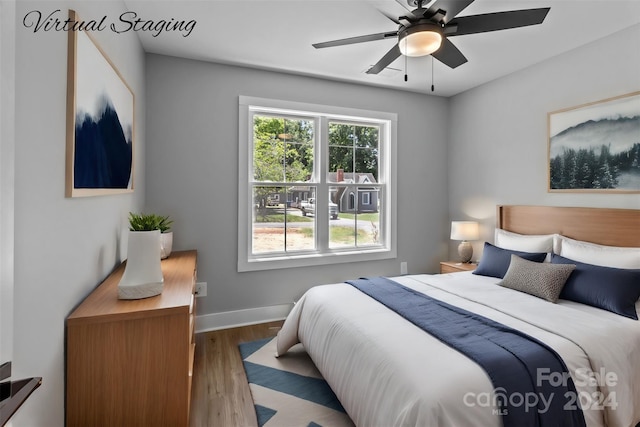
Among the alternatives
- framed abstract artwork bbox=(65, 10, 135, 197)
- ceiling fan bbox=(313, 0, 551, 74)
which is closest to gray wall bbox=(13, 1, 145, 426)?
framed abstract artwork bbox=(65, 10, 135, 197)

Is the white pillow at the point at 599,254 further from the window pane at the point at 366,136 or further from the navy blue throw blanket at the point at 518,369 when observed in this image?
the window pane at the point at 366,136

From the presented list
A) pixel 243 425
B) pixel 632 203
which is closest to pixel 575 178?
pixel 632 203

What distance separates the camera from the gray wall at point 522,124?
2.62 metres

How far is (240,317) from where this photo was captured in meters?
3.31

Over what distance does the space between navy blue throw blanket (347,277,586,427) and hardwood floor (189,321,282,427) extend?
124 cm

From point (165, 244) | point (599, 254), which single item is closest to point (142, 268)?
point (165, 244)

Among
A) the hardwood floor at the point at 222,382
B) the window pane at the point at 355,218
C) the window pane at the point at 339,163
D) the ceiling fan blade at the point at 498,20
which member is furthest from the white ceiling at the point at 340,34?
the hardwood floor at the point at 222,382

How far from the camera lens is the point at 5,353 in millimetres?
667

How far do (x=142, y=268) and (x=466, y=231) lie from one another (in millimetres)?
3275

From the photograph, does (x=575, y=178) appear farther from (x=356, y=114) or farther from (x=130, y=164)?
(x=130, y=164)

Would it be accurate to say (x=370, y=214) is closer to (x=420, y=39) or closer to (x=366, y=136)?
(x=366, y=136)

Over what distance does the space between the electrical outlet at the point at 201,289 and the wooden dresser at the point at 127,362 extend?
158 cm

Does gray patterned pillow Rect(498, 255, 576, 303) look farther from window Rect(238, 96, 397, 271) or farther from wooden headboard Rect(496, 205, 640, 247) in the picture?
window Rect(238, 96, 397, 271)

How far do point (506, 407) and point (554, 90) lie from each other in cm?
297
